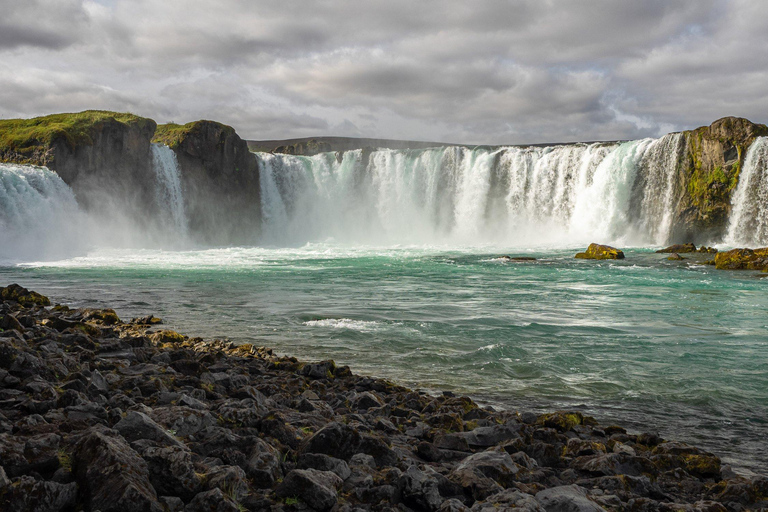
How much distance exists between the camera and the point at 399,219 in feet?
182

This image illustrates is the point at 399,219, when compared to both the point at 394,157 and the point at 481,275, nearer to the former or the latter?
the point at 394,157

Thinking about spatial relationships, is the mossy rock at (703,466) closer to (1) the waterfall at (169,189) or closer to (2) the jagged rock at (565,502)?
(2) the jagged rock at (565,502)

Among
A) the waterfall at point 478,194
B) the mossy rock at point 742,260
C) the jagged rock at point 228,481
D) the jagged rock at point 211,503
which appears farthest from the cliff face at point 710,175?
the jagged rock at point 211,503

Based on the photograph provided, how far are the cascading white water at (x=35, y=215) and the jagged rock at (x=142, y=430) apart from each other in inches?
1292

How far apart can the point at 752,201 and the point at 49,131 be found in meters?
45.8

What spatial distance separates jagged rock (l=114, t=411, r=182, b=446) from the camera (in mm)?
3955

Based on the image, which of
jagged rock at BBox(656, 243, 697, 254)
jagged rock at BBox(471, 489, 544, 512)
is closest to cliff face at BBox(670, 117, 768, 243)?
jagged rock at BBox(656, 243, 697, 254)

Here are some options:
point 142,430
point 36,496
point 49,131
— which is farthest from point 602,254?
point 49,131

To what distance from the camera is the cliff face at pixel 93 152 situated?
3834cm

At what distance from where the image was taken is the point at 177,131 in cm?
4975

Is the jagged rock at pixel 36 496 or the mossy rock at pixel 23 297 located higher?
the jagged rock at pixel 36 496

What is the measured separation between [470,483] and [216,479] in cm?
186

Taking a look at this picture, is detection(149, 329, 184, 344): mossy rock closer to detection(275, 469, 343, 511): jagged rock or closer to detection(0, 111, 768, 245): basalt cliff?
detection(275, 469, 343, 511): jagged rock

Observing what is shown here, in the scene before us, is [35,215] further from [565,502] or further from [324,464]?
[565,502]
